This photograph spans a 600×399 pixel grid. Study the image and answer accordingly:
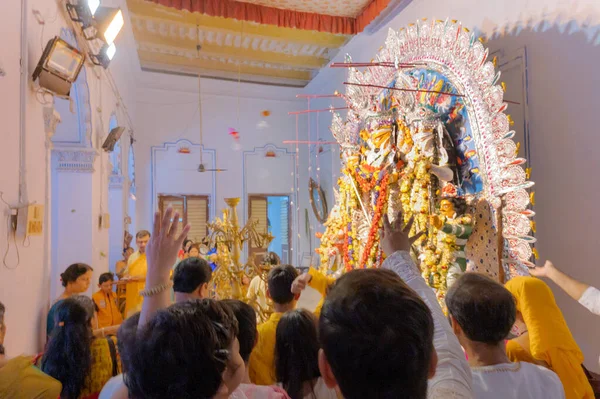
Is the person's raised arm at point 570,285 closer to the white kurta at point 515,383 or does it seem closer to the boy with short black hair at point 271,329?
the white kurta at point 515,383

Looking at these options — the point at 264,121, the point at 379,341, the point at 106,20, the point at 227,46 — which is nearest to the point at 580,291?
the point at 379,341

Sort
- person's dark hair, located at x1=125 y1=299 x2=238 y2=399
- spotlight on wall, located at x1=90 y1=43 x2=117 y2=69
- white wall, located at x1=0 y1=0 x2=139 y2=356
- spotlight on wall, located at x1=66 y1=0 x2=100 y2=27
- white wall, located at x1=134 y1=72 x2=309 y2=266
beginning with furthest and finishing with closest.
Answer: white wall, located at x1=134 y1=72 x2=309 y2=266, spotlight on wall, located at x1=90 y1=43 x2=117 y2=69, spotlight on wall, located at x1=66 y1=0 x2=100 y2=27, white wall, located at x1=0 y1=0 x2=139 y2=356, person's dark hair, located at x1=125 y1=299 x2=238 y2=399

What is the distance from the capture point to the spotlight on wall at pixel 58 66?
276 centimetres

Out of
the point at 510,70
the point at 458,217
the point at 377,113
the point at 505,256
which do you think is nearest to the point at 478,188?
the point at 458,217

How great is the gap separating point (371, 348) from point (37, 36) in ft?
10.7

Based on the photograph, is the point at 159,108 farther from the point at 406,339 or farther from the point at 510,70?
the point at 406,339

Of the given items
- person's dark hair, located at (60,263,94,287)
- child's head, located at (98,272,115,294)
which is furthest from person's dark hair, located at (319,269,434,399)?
child's head, located at (98,272,115,294)

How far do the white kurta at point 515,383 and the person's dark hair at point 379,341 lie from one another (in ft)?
2.03

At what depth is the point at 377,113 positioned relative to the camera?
5066 mm

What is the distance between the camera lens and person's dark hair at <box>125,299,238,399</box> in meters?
0.85

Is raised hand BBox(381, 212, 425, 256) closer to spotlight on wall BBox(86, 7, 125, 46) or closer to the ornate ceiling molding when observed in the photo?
spotlight on wall BBox(86, 7, 125, 46)

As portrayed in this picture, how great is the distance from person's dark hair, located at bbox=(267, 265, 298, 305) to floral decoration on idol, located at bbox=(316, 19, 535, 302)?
1.91 m

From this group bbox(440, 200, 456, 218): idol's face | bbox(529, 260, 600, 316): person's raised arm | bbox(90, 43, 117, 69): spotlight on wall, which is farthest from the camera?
bbox(90, 43, 117, 69): spotlight on wall

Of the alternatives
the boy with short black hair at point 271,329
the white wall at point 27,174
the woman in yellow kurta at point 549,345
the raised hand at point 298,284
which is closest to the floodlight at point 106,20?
the white wall at point 27,174
